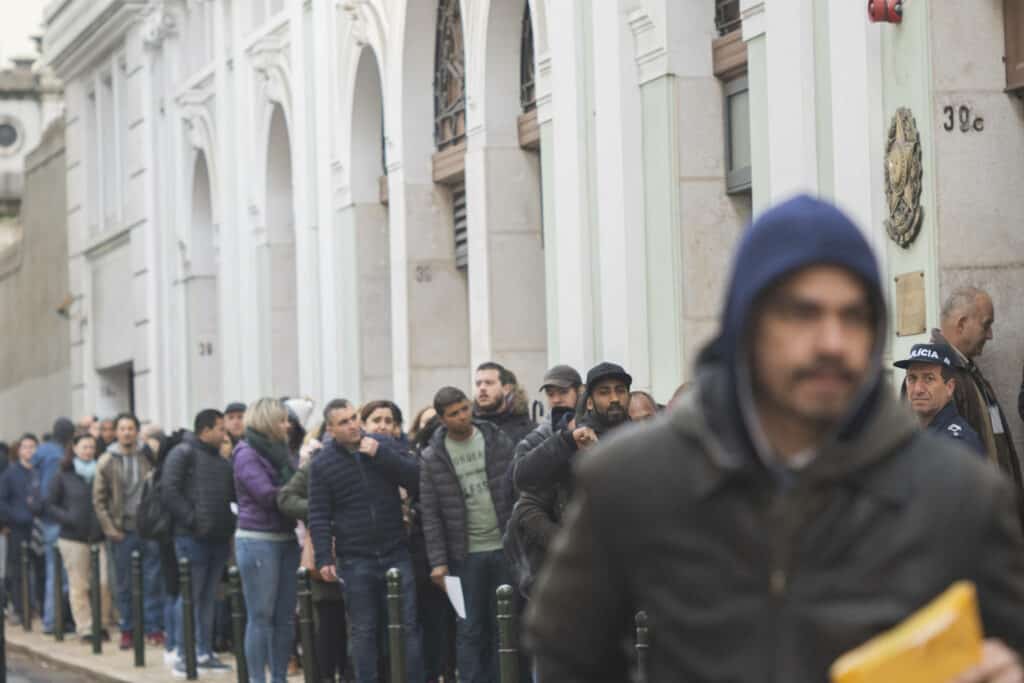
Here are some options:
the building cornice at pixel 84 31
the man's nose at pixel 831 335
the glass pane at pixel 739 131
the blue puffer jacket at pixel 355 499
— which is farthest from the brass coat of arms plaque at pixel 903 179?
the building cornice at pixel 84 31

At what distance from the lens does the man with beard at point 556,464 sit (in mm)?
10789

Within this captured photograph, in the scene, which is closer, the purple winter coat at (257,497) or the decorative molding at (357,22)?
the purple winter coat at (257,497)

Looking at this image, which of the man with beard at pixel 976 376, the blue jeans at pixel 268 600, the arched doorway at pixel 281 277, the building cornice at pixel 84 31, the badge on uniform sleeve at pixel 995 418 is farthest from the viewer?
the building cornice at pixel 84 31

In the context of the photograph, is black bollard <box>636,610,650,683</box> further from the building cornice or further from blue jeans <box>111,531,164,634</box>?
the building cornice

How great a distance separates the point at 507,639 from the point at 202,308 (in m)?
18.9

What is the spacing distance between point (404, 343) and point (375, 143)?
2.41m

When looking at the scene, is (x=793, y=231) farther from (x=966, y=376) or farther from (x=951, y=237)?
(x=951, y=237)

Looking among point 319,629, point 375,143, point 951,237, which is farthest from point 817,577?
point 375,143

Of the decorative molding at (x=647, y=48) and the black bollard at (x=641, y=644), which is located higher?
the decorative molding at (x=647, y=48)

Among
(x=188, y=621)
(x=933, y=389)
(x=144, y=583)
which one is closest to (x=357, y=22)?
(x=144, y=583)

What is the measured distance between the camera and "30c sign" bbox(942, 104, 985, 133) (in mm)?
11539

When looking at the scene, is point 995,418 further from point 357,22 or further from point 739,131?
point 357,22

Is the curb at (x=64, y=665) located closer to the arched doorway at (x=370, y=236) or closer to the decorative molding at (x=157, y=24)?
the arched doorway at (x=370, y=236)

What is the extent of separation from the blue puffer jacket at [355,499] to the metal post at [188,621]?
10.5ft
